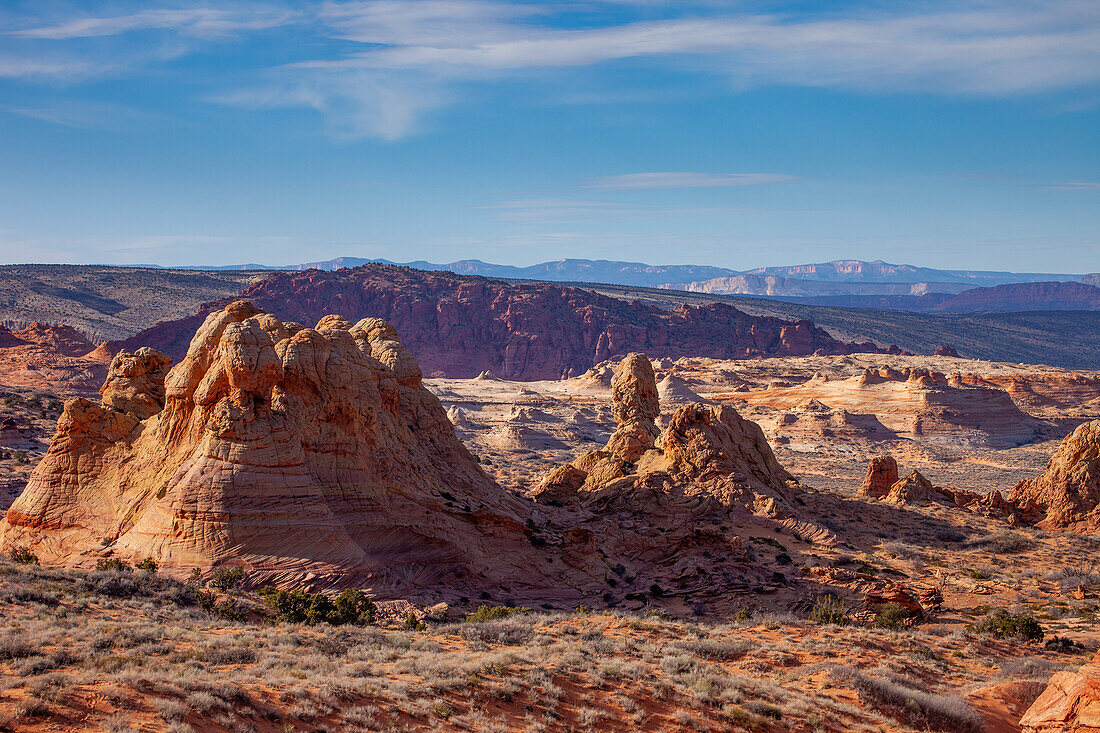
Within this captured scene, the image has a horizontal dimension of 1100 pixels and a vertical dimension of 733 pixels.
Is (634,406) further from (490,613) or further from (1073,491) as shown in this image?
(1073,491)

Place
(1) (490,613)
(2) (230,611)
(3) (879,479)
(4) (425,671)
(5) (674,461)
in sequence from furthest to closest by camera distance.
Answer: (3) (879,479)
(5) (674,461)
(1) (490,613)
(2) (230,611)
(4) (425,671)

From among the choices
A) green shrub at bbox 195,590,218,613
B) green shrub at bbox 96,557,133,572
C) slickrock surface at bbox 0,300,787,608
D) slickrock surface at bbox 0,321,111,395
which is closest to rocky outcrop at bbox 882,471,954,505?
slickrock surface at bbox 0,300,787,608

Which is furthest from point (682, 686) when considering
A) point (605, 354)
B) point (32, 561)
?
Answer: point (605, 354)

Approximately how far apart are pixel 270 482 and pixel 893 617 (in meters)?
15.1

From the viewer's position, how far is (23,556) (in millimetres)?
20000

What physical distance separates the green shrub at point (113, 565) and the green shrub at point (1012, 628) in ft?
62.7

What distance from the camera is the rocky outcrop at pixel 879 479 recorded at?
3831cm

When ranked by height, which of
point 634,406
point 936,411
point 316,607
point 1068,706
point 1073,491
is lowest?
point 936,411

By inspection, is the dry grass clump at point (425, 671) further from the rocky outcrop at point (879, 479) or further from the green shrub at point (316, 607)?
the rocky outcrop at point (879, 479)

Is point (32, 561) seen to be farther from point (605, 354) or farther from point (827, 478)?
point (605, 354)

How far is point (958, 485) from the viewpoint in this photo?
54.7 metres

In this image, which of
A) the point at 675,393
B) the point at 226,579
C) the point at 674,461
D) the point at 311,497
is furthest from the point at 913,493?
the point at 675,393

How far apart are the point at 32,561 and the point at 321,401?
7484 mm

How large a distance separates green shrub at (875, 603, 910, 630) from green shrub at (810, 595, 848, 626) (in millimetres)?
797
